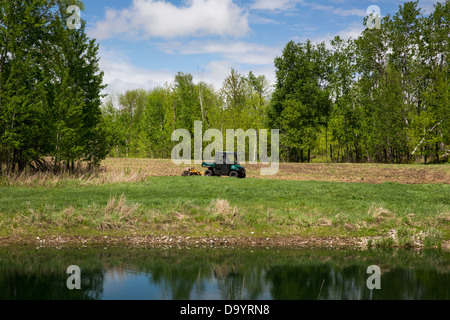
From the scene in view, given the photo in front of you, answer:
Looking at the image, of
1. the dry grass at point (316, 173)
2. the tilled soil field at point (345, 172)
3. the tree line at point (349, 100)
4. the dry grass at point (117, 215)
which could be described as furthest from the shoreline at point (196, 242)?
the tree line at point (349, 100)

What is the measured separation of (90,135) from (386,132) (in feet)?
128

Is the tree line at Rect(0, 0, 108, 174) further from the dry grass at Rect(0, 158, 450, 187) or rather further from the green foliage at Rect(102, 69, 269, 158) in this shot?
the green foliage at Rect(102, 69, 269, 158)

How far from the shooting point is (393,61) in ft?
192

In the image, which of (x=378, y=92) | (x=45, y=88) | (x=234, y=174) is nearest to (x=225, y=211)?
(x=234, y=174)

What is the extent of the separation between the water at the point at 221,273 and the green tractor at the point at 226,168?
20408 mm

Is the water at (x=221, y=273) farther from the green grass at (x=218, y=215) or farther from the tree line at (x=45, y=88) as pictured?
the tree line at (x=45, y=88)

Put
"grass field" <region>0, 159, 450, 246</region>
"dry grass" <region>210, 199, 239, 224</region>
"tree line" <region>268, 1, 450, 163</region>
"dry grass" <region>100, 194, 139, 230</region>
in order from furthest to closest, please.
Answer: "tree line" <region>268, 1, 450, 163</region>
"dry grass" <region>210, 199, 239, 224</region>
"dry grass" <region>100, 194, 139, 230</region>
"grass field" <region>0, 159, 450, 246</region>

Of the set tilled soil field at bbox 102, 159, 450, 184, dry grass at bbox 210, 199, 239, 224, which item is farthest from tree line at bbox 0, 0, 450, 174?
dry grass at bbox 210, 199, 239, 224

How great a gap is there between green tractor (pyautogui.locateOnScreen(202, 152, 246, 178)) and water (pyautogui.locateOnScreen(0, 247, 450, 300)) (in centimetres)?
2041

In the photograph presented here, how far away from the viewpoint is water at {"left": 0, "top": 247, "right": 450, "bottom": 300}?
1115cm

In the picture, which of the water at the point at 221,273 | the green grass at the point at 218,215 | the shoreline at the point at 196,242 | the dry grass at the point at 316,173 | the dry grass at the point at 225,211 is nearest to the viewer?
the water at the point at 221,273

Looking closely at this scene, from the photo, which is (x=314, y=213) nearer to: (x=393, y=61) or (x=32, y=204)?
(x=32, y=204)

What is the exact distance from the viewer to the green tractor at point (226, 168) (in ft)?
119
